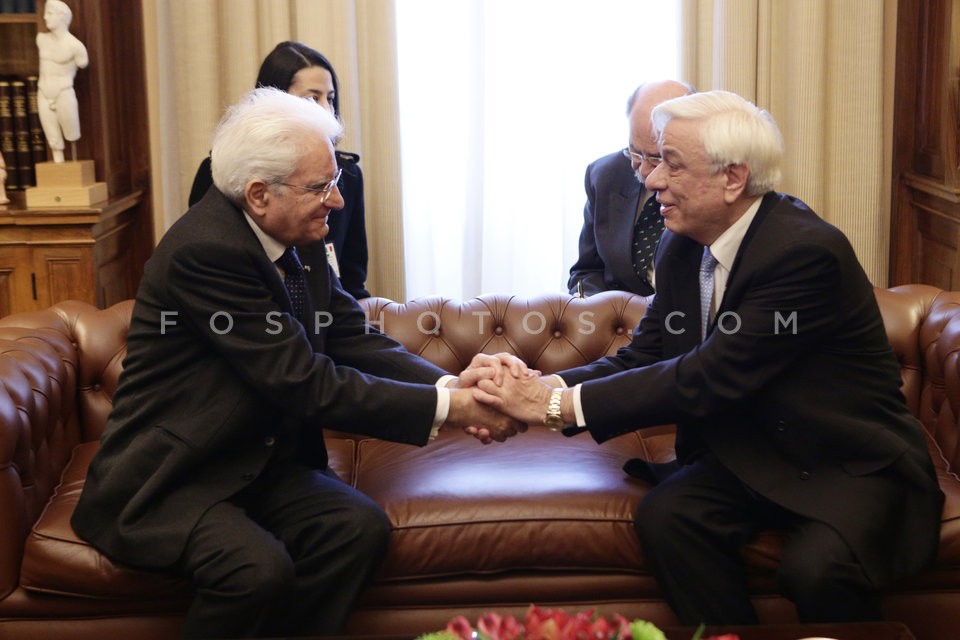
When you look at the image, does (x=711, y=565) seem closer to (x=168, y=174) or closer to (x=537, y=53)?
(x=537, y=53)

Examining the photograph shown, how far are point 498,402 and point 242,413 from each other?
0.61 m

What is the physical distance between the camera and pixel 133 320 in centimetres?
259

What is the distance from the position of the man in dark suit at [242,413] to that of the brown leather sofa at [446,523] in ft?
0.42

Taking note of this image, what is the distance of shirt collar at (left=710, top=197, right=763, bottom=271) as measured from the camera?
2682mm

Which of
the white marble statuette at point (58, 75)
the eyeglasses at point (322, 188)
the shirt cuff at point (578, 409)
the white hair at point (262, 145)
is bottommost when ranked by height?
the shirt cuff at point (578, 409)

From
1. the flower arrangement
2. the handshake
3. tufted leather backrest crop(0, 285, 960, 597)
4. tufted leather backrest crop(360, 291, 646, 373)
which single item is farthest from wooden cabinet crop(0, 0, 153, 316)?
the flower arrangement

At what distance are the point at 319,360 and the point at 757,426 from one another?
1.02 m

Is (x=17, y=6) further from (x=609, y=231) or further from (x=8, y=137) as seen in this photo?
(x=609, y=231)

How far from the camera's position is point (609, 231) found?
12.9 ft

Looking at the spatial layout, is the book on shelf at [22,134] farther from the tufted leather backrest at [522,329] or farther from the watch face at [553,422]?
the watch face at [553,422]

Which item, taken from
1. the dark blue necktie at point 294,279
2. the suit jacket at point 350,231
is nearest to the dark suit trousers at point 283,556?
the dark blue necktie at point 294,279

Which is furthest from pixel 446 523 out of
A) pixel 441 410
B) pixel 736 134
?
pixel 736 134

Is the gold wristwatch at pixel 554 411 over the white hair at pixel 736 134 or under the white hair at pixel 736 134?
under

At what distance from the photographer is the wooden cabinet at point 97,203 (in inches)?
159
